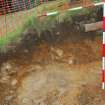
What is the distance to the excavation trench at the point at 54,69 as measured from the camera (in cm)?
426

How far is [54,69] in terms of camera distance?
4773 mm

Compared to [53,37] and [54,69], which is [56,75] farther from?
[53,37]

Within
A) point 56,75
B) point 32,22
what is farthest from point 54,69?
point 32,22

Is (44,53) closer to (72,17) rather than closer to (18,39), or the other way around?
(18,39)

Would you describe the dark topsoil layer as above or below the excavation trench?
above

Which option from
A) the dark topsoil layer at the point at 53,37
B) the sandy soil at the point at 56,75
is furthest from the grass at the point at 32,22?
the sandy soil at the point at 56,75

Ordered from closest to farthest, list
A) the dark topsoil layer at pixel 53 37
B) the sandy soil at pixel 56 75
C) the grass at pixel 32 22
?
the sandy soil at pixel 56 75
the dark topsoil layer at pixel 53 37
the grass at pixel 32 22

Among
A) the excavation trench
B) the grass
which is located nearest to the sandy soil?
the excavation trench

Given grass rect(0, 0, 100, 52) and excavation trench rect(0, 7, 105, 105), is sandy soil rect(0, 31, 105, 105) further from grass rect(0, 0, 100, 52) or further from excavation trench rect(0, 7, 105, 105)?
grass rect(0, 0, 100, 52)

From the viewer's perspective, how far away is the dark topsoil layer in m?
5.04

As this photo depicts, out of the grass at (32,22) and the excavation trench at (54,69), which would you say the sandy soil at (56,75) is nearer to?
the excavation trench at (54,69)

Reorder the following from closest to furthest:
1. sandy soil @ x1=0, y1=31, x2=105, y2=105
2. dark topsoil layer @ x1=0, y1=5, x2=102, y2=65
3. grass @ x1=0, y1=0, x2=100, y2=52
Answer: sandy soil @ x1=0, y1=31, x2=105, y2=105, dark topsoil layer @ x1=0, y1=5, x2=102, y2=65, grass @ x1=0, y1=0, x2=100, y2=52

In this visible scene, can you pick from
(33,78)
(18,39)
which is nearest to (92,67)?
(33,78)

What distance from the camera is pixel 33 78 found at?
4.62 metres
